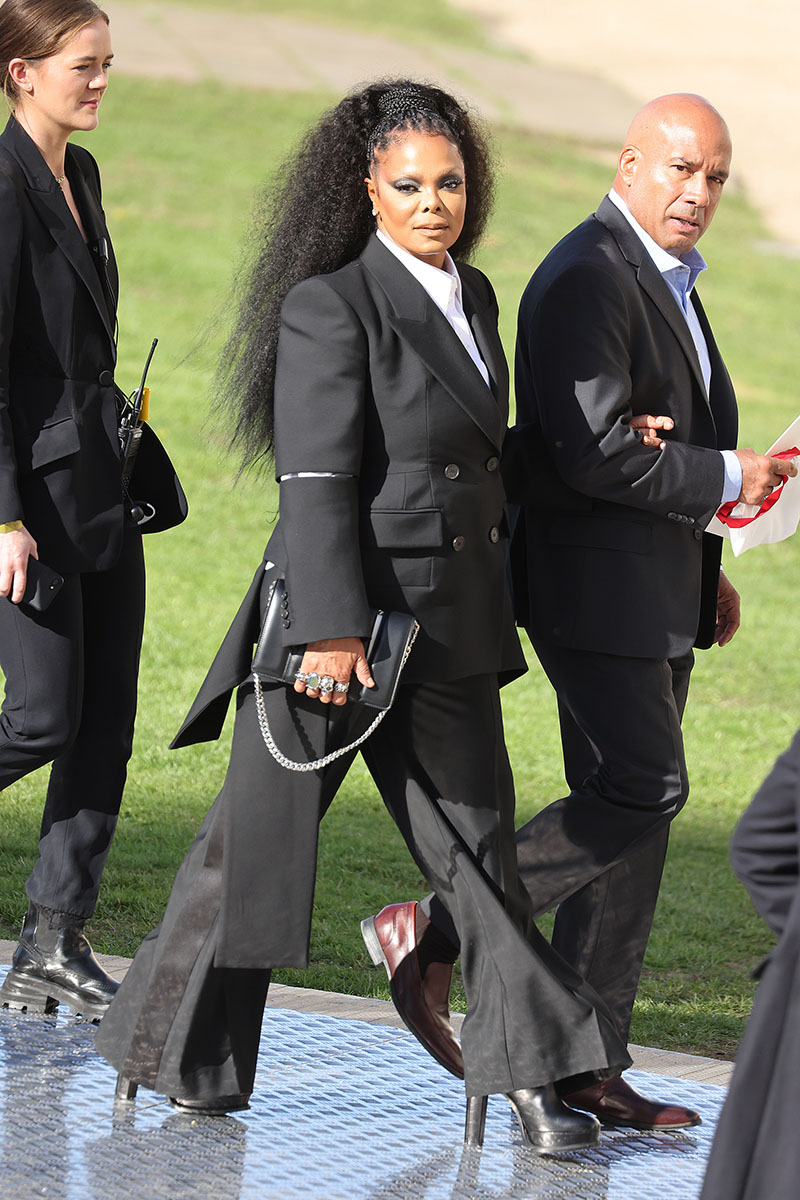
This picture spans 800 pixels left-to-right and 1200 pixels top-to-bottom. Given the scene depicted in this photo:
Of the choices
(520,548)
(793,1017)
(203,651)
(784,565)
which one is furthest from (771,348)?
(793,1017)

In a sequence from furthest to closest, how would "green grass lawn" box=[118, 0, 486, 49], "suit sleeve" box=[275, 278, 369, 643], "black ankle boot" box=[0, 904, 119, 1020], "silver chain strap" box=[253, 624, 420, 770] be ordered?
"green grass lawn" box=[118, 0, 486, 49] → "black ankle boot" box=[0, 904, 119, 1020] → "silver chain strap" box=[253, 624, 420, 770] → "suit sleeve" box=[275, 278, 369, 643]

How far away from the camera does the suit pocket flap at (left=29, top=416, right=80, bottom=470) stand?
12.8 feet

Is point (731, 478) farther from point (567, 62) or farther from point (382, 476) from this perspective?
point (567, 62)

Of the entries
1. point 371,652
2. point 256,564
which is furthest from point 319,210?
point 256,564

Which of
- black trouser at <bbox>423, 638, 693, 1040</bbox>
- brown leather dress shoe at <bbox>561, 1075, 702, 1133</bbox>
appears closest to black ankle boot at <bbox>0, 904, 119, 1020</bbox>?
black trouser at <bbox>423, 638, 693, 1040</bbox>

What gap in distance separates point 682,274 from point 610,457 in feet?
1.84

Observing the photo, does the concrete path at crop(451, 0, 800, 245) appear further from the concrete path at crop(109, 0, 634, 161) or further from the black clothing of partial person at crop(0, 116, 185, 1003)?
the black clothing of partial person at crop(0, 116, 185, 1003)

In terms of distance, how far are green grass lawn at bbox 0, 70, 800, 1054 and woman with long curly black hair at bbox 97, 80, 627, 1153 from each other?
40cm

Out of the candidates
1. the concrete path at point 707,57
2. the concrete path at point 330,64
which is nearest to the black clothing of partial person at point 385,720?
the concrete path at point 707,57

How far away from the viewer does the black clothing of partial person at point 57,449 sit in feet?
12.8

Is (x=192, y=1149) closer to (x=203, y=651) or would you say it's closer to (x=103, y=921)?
(x=103, y=921)

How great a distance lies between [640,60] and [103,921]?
2697 centimetres

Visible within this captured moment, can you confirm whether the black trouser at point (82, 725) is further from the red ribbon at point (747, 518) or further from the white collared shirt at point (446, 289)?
the red ribbon at point (747, 518)

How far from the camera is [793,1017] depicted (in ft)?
7.38
